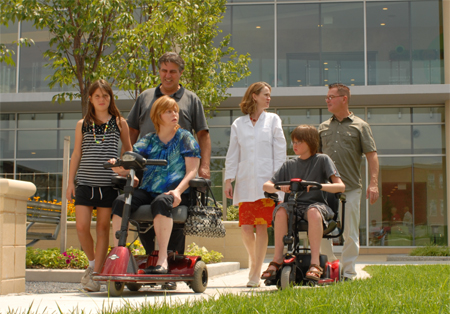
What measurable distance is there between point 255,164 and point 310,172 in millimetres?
717

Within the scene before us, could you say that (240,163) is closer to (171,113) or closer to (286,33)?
(171,113)

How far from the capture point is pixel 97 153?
5051mm

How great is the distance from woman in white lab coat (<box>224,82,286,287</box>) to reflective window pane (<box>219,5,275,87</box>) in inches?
451

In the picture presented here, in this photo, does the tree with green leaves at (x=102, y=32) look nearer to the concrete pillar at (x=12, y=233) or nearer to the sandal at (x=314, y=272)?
the concrete pillar at (x=12, y=233)

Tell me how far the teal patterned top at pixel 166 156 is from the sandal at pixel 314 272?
120 cm

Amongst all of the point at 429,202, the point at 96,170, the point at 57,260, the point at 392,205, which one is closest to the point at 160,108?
the point at 96,170

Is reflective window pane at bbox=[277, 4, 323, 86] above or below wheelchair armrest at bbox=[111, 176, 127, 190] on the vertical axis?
above

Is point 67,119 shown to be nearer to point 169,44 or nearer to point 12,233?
point 169,44

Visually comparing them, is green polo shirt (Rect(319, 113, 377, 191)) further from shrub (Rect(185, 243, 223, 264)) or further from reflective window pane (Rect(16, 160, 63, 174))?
reflective window pane (Rect(16, 160, 63, 174))

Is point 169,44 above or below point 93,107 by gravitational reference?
above

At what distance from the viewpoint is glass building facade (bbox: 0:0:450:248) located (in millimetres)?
16875

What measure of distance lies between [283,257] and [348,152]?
68.5 inches

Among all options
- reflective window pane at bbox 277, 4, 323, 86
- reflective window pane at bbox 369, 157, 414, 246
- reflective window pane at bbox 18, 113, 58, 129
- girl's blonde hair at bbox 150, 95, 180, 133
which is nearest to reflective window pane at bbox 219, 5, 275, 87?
reflective window pane at bbox 277, 4, 323, 86

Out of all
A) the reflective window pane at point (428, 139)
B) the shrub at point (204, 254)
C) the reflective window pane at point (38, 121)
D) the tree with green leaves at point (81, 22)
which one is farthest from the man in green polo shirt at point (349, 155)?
the reflective window pane at point (38, 121)
